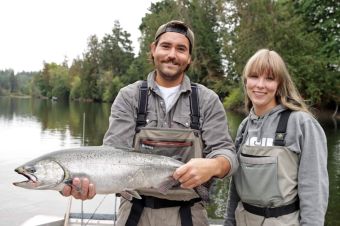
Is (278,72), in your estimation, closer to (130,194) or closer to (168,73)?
(168,73)

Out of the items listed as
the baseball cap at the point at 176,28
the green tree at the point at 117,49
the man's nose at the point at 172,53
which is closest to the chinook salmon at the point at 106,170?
the man's nose at the point at 172,53

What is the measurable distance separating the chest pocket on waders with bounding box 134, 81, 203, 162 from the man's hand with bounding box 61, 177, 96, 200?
1.50 ft

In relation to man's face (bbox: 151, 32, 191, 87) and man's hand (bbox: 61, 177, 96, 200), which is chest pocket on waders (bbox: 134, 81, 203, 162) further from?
man's hand (bbox: 61, 177, 96, 200)

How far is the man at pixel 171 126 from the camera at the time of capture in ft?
10.1

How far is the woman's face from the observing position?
3.32 meters

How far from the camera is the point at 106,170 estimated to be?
2.92 metres

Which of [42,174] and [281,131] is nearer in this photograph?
[42,174]

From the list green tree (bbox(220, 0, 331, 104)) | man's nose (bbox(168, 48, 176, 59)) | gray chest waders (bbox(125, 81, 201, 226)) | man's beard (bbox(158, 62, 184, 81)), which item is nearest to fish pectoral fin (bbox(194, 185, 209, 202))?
gray chest waders (bbox(125, 81, 201, 226))

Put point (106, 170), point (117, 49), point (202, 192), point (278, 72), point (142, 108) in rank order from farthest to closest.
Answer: point (117, 49), point (278, 72), point (142, 108), point (202, 192), point (106, 170)

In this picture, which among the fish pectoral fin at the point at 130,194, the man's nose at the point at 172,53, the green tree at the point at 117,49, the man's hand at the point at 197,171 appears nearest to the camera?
the man's hand at the point at 197,171

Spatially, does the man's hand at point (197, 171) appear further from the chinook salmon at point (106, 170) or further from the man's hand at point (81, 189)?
the man's hand at point (81, 189)

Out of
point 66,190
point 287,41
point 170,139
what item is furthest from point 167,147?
point 287,41

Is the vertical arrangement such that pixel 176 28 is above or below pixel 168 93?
above

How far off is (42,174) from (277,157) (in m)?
1.62
